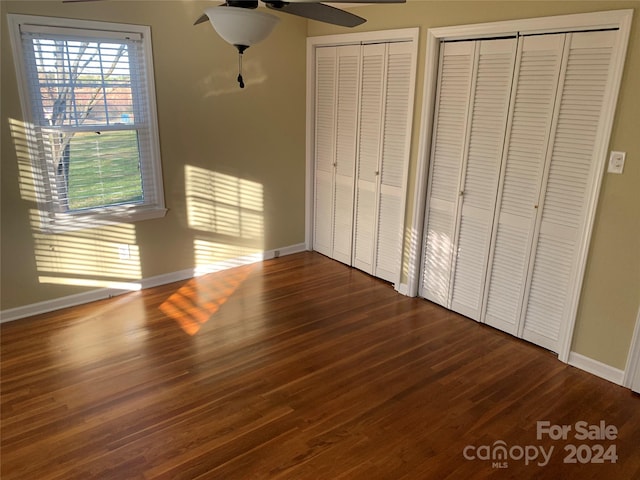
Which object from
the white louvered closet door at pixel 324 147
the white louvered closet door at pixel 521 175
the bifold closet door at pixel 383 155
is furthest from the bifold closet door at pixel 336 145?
the white louvered closet door at pixel 521 175

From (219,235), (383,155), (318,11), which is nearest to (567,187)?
(383,155)

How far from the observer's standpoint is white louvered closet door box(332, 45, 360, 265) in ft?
14.2

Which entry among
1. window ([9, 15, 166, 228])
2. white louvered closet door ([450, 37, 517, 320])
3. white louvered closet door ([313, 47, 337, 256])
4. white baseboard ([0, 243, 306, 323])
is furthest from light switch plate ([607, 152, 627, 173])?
window ([9, 15, 166, 228])

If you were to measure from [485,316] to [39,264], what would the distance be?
345 centimetres

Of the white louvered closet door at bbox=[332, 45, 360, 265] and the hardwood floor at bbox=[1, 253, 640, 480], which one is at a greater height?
the white louvered closet door at bbox=[332, 45, 360, 265]

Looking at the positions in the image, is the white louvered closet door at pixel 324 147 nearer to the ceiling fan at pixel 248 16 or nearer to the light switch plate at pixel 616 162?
the light switch plate at pixel 616 162

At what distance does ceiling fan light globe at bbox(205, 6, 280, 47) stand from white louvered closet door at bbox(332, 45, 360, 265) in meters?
2.60

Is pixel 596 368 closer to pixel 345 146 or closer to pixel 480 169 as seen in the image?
pixel 480 169

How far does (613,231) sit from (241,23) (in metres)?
2.42

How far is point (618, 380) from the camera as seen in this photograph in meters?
2.94

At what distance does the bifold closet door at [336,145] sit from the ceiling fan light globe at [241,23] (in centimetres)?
260

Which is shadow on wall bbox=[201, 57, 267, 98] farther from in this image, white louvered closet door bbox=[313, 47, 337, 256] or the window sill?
the window sill

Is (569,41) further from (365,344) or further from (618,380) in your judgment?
(365,344)

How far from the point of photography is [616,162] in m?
2.73
